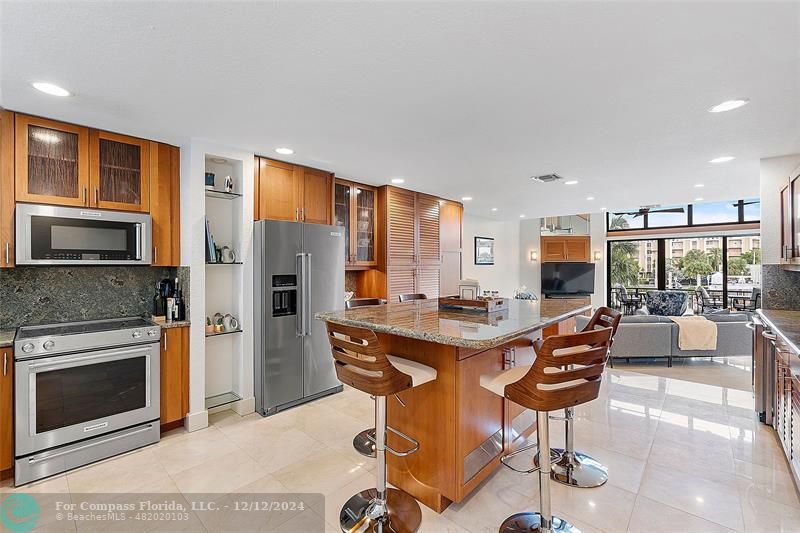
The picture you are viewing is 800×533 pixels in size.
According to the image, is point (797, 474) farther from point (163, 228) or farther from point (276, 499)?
point (163, 228)

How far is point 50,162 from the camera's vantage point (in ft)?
8.50

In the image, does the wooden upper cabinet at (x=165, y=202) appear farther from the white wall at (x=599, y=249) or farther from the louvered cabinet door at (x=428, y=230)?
the white wall at (x=599, y=249)

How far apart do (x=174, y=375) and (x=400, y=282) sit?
2721mm

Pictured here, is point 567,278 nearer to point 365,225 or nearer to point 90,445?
point 365,225

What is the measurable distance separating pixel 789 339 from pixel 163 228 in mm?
4366

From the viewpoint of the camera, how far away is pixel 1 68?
6.21 feet

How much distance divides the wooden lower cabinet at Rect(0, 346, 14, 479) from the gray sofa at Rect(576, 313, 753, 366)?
580cm

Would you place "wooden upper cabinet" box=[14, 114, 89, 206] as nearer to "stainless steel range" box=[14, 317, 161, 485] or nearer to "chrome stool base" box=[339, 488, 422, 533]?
"stainless steel range" box=[14, 317, 161, 485]

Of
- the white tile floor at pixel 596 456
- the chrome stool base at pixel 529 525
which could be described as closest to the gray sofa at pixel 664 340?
A: the white tile floor at pixel 596 456

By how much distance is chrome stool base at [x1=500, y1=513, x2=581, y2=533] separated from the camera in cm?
182

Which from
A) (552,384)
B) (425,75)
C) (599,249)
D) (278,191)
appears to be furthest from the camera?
(599,249)

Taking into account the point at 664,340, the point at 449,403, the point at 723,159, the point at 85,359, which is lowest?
the point at 664,340

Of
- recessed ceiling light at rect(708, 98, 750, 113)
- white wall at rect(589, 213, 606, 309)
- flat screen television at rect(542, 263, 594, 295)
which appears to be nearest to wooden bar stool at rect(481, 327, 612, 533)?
recessed ceiling light at rect(708, 98, 750, 113)

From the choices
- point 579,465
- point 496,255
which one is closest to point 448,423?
point 579,465
